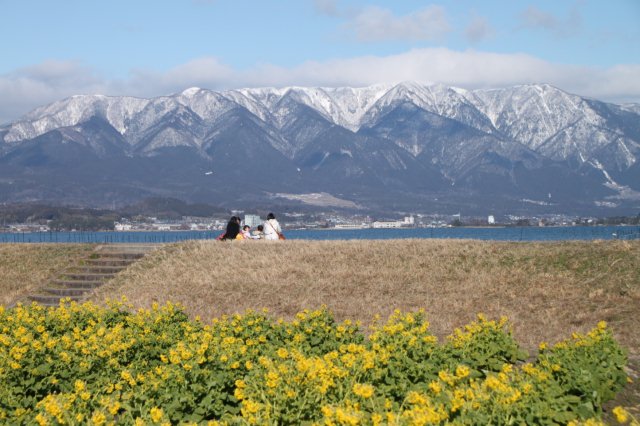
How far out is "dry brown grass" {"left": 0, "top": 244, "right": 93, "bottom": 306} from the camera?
28.6 m

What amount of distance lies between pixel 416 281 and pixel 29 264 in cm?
1587

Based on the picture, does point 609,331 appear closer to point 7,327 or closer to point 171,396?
point 171,396

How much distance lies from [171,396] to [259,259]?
16.6m

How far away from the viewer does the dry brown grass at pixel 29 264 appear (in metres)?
28.6

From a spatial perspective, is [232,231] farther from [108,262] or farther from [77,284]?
[77,284]

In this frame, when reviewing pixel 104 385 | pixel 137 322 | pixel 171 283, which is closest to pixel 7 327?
pixel 137 322

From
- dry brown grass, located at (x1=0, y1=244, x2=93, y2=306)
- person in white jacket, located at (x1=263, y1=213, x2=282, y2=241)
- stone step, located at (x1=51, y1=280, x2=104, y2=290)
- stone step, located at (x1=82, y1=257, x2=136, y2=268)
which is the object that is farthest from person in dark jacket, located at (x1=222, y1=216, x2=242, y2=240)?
stone step, located at (x1=51, y1=280, x2=104, y2=290)

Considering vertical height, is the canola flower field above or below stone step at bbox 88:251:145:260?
below

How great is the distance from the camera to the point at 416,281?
79.4 ft

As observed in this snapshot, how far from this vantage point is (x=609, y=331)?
13055 millimetres

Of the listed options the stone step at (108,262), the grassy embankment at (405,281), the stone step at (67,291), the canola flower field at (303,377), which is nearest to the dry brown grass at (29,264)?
the grassy embankment at (405,281)

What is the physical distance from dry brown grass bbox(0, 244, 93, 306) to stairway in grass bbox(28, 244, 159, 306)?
565 mm

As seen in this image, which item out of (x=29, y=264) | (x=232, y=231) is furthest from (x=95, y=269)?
(x=232, y=231)

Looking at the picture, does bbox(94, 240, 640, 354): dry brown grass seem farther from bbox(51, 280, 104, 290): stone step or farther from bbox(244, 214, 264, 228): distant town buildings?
bbox(244, 214, 264, 228): distant town buildings
